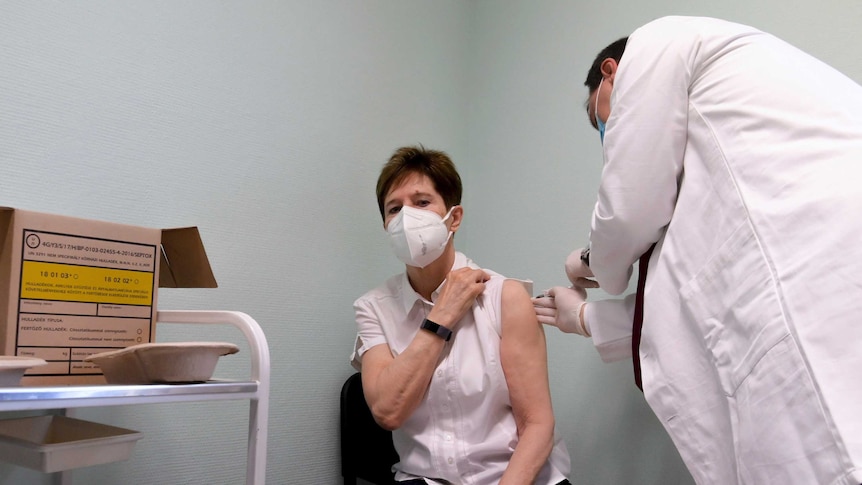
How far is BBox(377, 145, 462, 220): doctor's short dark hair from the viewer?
5.45ft

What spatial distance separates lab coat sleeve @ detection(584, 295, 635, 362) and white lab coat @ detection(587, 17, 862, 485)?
0.13 metres

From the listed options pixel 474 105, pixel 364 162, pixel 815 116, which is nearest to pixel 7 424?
pixel 364 162

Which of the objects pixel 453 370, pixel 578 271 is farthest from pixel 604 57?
pixel 453 370

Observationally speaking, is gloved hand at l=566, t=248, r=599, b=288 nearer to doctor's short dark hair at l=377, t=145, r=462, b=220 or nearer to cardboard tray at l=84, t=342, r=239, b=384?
doctor's short dark hair at l=377, t=145, r=462, b=220

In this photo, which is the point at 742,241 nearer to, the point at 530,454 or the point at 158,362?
the point at 530,454

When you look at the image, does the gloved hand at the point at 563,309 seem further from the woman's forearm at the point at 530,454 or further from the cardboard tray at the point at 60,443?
the cardboard tray at the point at 60,443

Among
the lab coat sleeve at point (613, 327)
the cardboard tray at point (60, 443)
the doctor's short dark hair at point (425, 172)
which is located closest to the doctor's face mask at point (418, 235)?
the doctor's short dark hair at point (425, 172)

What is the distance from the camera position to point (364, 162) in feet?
6.56

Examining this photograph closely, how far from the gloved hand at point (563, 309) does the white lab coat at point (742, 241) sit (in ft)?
0.78

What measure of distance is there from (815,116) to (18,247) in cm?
125

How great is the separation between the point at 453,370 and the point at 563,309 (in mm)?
301

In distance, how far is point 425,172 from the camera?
1667mm

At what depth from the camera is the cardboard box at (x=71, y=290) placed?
3.29 feet

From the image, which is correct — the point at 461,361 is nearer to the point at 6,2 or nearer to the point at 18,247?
the point at 18,247
